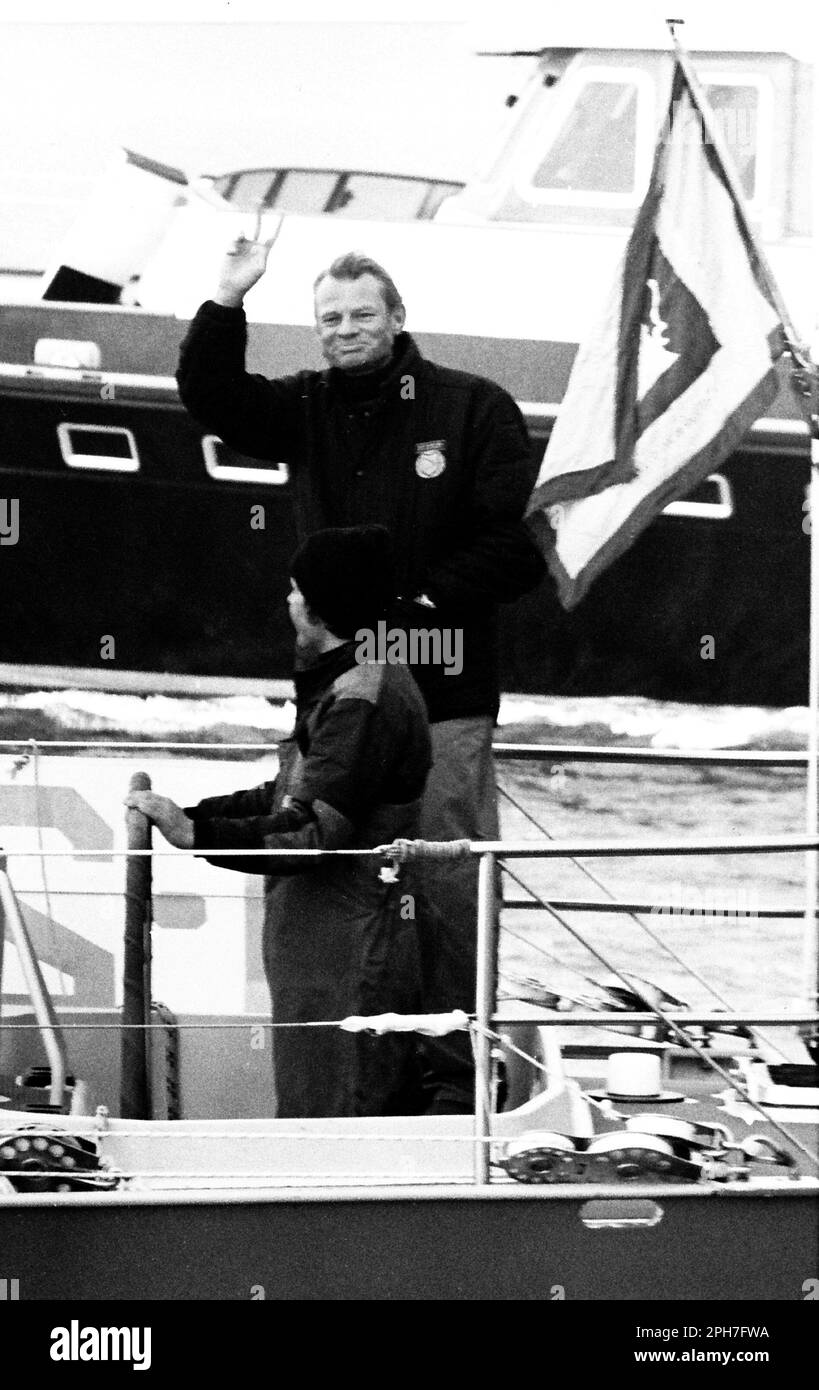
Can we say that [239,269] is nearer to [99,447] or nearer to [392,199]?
[99,447]

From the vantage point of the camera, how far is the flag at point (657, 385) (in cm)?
262

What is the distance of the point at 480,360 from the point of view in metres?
3.87

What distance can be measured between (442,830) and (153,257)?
6.40ft

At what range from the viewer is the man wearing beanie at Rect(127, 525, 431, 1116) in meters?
2.02

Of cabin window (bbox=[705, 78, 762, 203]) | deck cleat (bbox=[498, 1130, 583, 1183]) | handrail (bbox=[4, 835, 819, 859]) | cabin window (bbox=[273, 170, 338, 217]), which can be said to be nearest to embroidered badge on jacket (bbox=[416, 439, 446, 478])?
handrail (bbox=[4, 835, 819, 859])

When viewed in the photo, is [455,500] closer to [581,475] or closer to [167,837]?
[581,475]

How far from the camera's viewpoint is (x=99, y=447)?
399cm

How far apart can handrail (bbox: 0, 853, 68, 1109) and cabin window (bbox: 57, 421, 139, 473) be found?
5.82ft

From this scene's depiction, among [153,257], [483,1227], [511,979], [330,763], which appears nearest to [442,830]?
[511,979]

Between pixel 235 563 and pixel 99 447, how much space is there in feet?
1.04

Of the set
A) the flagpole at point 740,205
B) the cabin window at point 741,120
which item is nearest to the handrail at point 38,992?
the flagpole at point 740,205

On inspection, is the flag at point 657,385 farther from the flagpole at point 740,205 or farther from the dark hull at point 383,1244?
the dark hull at point 383,1244

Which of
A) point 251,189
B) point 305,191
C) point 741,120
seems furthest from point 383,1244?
point 251,189
